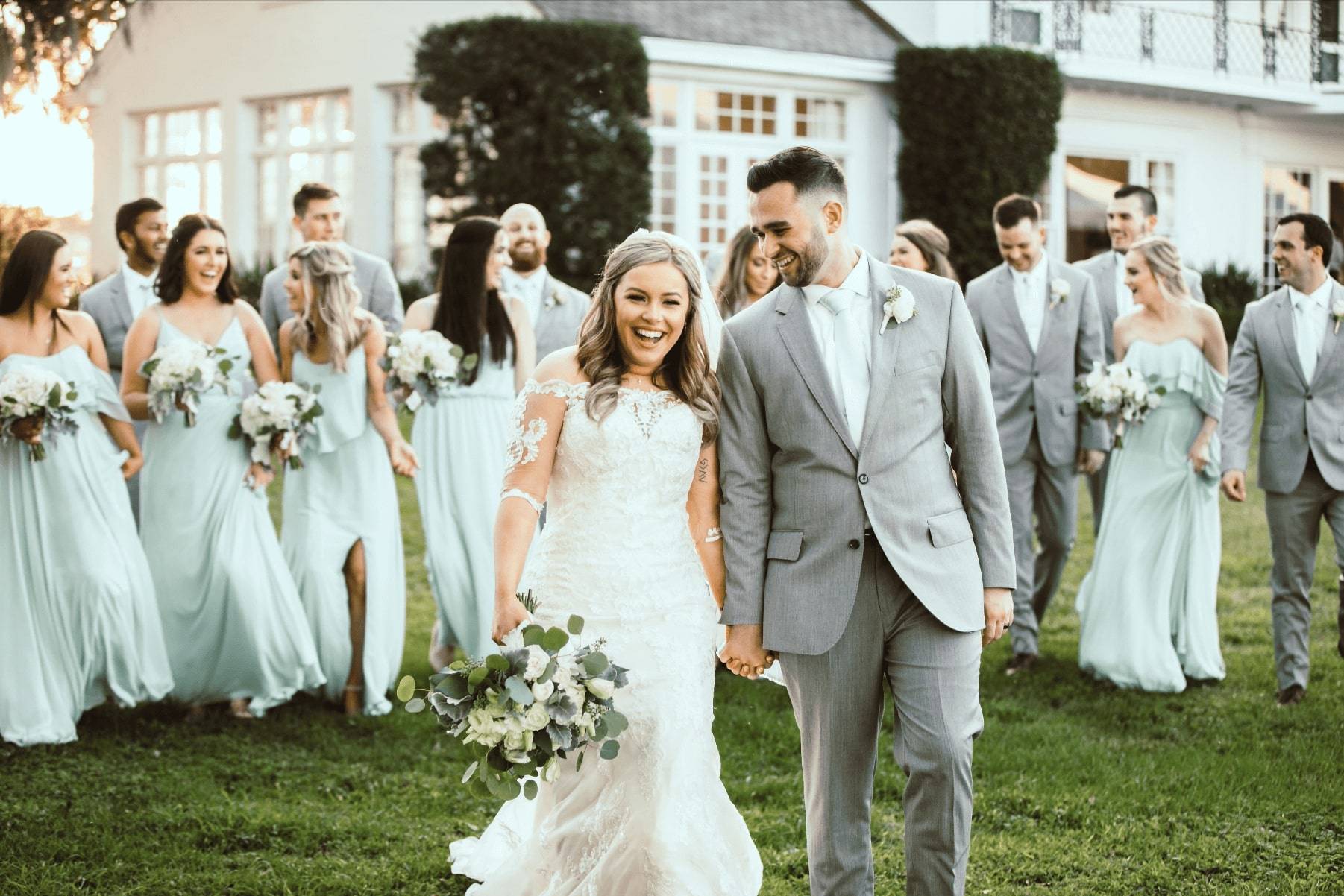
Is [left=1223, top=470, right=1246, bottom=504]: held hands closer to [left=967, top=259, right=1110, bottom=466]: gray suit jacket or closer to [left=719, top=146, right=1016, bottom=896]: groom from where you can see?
[left=967, top=259, right=1110, bottom=466]: gray suit jacket

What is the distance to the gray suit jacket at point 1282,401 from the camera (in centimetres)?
767

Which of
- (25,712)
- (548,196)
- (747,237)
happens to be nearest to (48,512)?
(25,712)

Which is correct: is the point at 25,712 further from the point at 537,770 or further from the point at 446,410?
the point at 537,770

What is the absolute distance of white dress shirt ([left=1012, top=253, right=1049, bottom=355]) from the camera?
29.3ft

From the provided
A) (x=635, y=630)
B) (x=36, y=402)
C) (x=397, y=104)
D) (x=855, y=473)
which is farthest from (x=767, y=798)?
(x=397, y=104)

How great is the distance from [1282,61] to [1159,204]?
13.7 ft

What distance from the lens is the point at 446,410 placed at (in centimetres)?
833

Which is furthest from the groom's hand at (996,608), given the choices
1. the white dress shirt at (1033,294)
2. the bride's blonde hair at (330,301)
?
the white dress shirt at (1033,294)

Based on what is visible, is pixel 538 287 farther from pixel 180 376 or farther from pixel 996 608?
pixel 996 608

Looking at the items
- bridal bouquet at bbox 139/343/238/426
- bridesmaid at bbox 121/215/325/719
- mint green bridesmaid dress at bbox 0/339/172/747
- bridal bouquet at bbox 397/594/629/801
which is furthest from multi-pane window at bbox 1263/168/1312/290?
bridal bouquet at bbox 397/594/629/801

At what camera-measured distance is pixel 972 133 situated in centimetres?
2161

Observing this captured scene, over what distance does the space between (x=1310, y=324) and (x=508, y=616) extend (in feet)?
17.4

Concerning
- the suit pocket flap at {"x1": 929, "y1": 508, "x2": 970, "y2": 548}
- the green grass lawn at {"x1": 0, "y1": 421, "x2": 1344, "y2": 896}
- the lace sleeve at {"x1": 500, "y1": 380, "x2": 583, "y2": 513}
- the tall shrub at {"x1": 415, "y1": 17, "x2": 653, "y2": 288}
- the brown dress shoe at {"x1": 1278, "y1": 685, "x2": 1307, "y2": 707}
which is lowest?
the green grass lawn at {"x1": 0, "y1": 421, "x2": 1344, "y2": 896}

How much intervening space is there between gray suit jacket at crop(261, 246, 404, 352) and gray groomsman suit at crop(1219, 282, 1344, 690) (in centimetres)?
484
